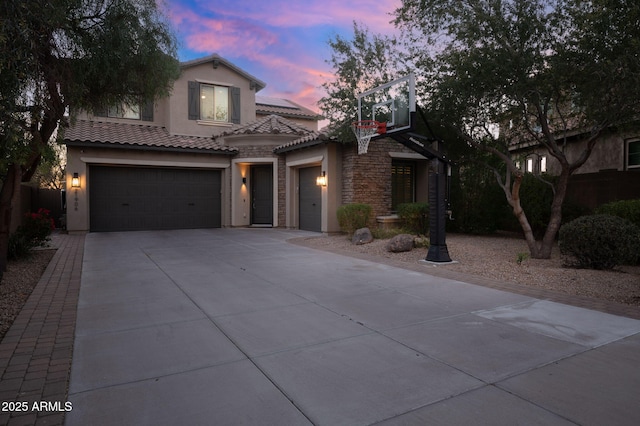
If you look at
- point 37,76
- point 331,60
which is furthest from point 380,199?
point 37,76

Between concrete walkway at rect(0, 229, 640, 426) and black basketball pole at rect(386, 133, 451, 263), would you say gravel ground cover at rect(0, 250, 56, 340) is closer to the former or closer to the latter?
concrete walkway at rect(0, 229, 640, 426)

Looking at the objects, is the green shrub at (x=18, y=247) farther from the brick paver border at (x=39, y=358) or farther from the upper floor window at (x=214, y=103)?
the upper floor window at (x=214, y=103)

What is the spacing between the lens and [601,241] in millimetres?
7273

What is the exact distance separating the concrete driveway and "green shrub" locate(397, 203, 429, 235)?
6855mm

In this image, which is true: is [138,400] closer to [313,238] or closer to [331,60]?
[313,238]

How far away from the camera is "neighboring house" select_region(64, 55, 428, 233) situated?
1473 centimetres

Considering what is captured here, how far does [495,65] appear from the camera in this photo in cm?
798

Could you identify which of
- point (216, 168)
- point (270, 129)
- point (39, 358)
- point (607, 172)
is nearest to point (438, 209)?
point (607, 172)

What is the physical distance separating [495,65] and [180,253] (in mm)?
8236

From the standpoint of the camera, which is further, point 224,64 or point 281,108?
point 281,108

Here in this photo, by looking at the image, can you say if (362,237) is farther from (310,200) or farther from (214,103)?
(214,103)

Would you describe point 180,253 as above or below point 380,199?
below

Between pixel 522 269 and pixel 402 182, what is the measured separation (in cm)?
841

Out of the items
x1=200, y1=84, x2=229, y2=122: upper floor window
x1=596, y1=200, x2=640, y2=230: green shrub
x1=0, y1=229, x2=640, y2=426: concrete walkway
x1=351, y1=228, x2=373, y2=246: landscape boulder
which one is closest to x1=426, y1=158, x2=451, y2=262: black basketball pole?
x1=0, y1=229, x2=640, y2=426: concrete walkway
